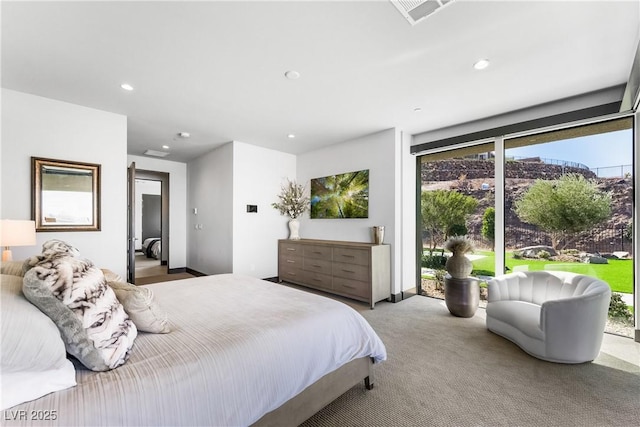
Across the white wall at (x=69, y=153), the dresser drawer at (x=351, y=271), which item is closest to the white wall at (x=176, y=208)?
the white wall at (x=69, y=153)

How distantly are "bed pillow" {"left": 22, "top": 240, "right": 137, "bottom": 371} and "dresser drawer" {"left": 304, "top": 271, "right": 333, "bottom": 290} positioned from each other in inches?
133

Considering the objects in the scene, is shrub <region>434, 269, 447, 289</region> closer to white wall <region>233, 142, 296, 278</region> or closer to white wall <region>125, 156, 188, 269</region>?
white wall <region>233, 142, 296, 278</region>

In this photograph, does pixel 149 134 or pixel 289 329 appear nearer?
pixel 289 329

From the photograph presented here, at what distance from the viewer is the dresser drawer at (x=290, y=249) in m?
4.93

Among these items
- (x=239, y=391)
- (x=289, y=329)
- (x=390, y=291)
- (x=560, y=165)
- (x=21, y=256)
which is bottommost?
(x=390, y=291)

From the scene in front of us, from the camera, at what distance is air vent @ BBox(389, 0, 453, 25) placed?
172cm

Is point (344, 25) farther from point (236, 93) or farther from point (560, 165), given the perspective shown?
point (560, 165)

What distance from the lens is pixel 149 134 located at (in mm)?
4336

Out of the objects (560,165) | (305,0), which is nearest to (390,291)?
(560,165)

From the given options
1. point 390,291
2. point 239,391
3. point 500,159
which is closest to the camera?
point 239,391

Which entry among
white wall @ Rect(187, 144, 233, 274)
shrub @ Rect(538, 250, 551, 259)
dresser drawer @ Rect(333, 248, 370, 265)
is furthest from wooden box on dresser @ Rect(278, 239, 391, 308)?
shrub @ Rect(538, 250, 551, 259)

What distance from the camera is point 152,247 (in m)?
7.50

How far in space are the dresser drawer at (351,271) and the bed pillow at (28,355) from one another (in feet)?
10.7

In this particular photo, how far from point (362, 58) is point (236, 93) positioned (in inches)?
57.3
